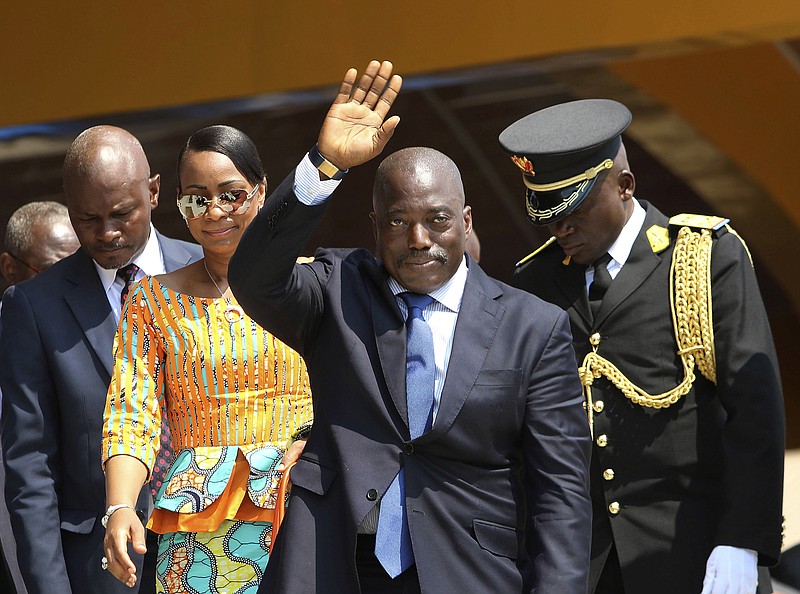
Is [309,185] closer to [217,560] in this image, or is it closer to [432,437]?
[432,437]

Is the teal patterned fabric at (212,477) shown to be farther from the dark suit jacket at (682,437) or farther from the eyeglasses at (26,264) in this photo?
the eyeglasses at (26,264)

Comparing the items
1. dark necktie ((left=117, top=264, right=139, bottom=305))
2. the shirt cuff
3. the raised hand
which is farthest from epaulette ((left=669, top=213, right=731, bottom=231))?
dark necktie ((left=117, top=264, right=139, bottom=305))

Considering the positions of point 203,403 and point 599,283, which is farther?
point 599,283

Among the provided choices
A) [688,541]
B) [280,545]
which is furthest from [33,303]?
[688,541]

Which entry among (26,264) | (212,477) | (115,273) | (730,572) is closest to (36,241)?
(26,264)

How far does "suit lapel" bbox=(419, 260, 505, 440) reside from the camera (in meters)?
3.02

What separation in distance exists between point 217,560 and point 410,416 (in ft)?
2.25

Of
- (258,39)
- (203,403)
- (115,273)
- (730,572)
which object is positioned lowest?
(730,572)

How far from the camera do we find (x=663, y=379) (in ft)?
12.5

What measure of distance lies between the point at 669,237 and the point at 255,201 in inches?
48.8

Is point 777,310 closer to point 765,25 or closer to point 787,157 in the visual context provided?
point 787,157

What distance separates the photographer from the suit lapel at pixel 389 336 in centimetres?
306

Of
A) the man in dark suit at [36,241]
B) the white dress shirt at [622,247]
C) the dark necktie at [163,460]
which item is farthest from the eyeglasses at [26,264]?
the white dress shirt at [622,247]

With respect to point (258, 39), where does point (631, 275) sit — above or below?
below
